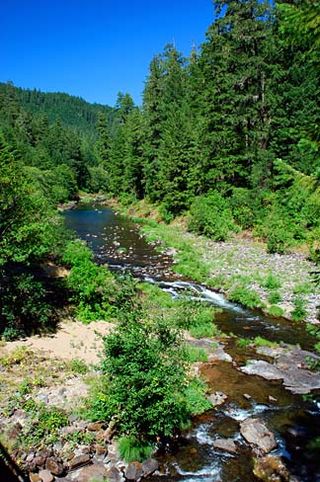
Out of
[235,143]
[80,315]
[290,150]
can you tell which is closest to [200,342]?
[80,315]

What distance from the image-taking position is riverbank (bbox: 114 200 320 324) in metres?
19.8

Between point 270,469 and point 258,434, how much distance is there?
3.47ft

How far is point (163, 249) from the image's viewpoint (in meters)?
32.3

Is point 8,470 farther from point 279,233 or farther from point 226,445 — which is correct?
point 279,233

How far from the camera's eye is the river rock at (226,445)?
10.2 meters

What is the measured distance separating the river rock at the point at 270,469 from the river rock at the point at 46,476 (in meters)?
4.64

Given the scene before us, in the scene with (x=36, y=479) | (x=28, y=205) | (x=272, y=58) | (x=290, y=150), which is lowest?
(x=36, y=479)

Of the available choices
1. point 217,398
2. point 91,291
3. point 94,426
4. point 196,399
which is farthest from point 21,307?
point 217,398

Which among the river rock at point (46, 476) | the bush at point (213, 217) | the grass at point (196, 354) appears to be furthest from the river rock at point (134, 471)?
the bush at point (213, 217)

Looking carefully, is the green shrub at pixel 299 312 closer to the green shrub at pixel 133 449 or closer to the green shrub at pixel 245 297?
the green shrub at pixel 245 297

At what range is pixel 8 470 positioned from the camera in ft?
28.8

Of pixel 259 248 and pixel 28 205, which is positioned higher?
pixel 28 205

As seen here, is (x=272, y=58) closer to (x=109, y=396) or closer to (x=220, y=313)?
(x=220, y=313)

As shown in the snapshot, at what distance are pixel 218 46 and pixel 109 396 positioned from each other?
38.2m
